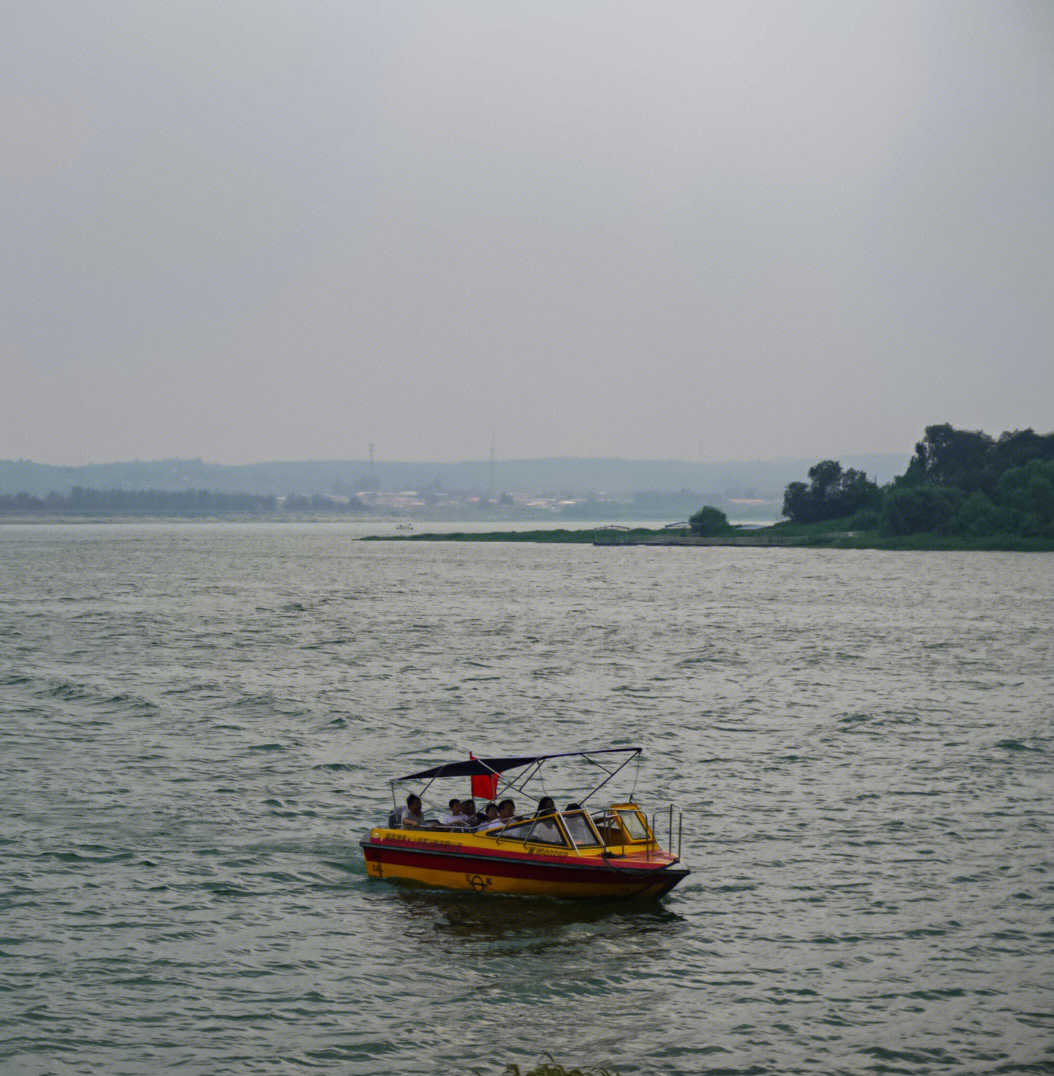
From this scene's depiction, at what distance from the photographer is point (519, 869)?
28016 millimetres

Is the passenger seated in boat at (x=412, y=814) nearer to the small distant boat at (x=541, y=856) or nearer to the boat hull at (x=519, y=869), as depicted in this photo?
the small distant boat at (x=541, y=856)

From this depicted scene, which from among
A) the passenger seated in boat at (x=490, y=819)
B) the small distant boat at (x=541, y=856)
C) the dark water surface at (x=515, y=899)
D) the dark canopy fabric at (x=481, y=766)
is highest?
the dark canopy fabric at (x=481, y=766)

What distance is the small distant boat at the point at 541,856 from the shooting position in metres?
27.6

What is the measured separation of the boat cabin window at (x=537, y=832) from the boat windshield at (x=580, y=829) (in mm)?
292

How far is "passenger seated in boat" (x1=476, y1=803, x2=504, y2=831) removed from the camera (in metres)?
29.2

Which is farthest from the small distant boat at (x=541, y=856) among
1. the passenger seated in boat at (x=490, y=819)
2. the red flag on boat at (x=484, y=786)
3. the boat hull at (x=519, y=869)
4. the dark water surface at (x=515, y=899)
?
the red flag on boat at (x=484, y=786)

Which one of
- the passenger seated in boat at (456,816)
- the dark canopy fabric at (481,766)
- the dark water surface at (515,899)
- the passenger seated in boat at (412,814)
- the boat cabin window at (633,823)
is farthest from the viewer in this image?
the dark canopy fabric at (481,766)

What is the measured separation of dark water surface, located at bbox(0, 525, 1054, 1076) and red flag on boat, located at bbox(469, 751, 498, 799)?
2.91 meters

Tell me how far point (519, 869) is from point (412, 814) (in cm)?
365

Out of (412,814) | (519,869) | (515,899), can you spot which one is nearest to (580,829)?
(519,869)

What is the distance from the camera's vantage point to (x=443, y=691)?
62.2 m

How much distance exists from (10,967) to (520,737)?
2673 centimetres

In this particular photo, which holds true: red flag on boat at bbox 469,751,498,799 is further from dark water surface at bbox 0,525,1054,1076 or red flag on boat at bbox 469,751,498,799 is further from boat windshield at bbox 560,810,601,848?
dark water surface at bbox 0,525,1054,1076

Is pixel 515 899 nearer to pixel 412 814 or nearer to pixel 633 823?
pixel 633 823
